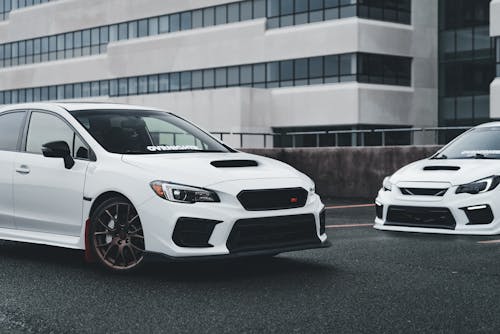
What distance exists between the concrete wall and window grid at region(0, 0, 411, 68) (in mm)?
23963

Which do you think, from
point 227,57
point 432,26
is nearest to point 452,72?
point 432,26

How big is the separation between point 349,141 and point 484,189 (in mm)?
31645

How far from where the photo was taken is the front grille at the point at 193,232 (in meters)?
6.47

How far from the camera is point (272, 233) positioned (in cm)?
671

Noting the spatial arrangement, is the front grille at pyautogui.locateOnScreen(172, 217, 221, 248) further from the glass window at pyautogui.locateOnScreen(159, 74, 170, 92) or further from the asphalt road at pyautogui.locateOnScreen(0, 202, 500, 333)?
the glass window at pyautogui.locateOnScreen(159, 74, 170, 92)

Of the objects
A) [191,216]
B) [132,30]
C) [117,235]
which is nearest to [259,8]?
[132,30]

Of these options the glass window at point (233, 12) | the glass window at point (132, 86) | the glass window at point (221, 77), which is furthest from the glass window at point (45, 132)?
the glass window at point (132, 86)

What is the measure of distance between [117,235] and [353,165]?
11122 millimetres

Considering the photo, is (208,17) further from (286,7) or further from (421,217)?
(421,217)

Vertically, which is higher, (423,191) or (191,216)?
(423,191)

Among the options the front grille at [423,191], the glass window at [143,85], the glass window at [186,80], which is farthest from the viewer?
the glass window at [143,85]

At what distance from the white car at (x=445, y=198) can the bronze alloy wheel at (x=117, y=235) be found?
3680 millimetres

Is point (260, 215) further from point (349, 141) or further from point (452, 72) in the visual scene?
point (452, 72)

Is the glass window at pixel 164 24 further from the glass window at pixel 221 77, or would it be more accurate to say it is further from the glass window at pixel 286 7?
the glass window at pixel 286 7
